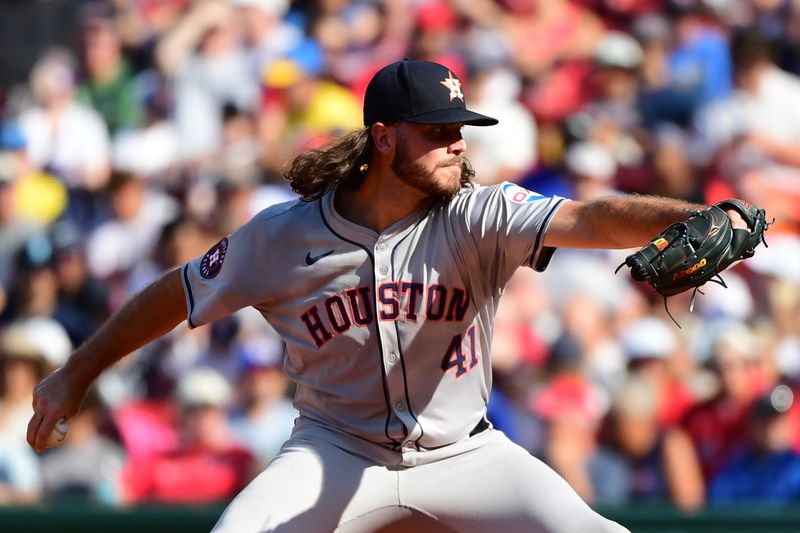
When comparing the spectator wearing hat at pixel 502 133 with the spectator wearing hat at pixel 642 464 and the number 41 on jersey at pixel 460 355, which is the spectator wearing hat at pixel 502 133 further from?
the number 41 on jersey at pixel 460 355

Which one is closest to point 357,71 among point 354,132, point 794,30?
point 794,30

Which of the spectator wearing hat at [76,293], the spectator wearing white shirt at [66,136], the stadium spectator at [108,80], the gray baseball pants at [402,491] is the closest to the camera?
the gray baseball pants at [402,491]

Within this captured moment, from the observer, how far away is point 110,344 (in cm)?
393

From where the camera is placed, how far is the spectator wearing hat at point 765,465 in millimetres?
6148

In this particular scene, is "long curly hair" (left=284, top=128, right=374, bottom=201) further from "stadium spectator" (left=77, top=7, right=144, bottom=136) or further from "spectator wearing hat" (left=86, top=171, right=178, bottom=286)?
"stadium spectator" (left=77, top=7, right=144, bottom=136)

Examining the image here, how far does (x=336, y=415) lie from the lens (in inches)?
150

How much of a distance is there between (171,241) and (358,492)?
4.07 meters

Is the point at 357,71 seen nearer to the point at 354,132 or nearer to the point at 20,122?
the point at 20,122

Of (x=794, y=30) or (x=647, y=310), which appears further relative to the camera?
(x=794, y=30)

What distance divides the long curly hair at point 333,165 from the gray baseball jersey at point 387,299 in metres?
0.10

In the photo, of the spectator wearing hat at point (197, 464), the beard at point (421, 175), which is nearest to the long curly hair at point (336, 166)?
the beard at point (421, 175)

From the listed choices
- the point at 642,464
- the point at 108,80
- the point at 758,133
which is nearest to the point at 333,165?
the point at 642,464

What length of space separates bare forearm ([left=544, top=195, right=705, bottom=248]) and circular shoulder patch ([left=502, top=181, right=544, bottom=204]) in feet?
0.51

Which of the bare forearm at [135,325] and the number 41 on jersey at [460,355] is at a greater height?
the bare forearm at [135,325]
